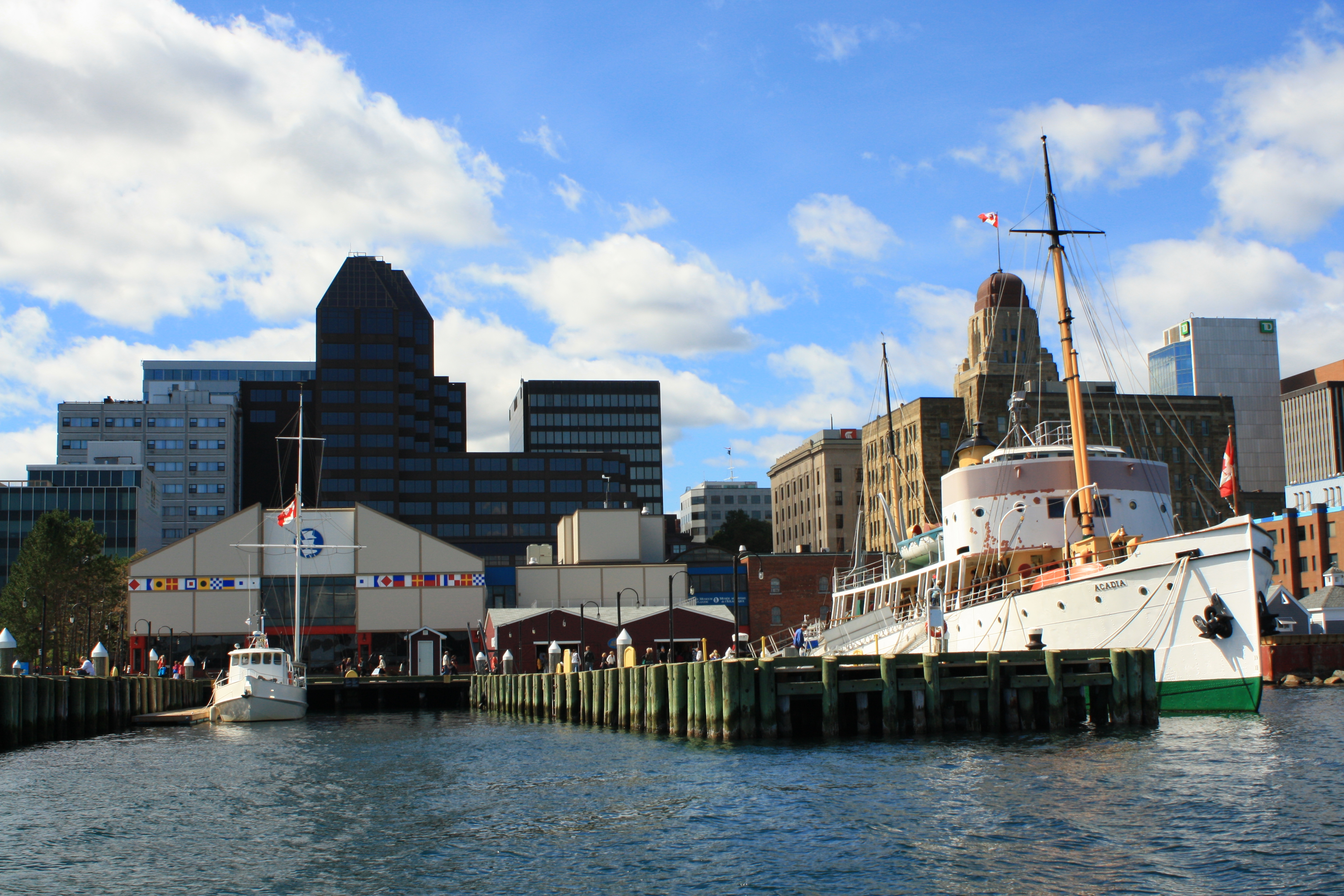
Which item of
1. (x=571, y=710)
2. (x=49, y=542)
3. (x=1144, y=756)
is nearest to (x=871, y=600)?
(x=571, y=710)

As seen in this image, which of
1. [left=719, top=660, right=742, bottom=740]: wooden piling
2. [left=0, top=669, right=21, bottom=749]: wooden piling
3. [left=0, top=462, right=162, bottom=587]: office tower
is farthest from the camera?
[left=0, top=462, right=162, bottom=587]: office tower

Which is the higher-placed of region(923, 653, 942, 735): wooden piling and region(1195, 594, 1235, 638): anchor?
region(1195, 594, 1235, 638): anchor

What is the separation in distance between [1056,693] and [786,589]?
51.3 m

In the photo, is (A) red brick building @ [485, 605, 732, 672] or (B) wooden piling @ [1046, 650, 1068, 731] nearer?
(B) wooden piling @ [1046, 650, 1068, 731]

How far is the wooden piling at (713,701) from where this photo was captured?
1166 inches

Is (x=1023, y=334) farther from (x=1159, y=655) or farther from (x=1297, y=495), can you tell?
(x=1159, y=655)

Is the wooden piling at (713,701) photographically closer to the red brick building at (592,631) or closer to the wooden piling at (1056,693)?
the wooden piling at (1056,693)

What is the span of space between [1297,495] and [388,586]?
109 m

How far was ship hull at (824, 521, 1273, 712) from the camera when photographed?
103ft

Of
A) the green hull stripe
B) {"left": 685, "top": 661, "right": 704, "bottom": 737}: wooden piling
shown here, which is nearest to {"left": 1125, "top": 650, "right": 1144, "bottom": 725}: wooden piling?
the green hull stripe

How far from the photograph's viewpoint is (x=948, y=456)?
13162 cm

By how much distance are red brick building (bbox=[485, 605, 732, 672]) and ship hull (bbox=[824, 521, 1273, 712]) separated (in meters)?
38.2

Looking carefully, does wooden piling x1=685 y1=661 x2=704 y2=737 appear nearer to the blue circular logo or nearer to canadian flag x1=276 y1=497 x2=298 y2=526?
canadian flag x1=276 y1=497 x2=298 y2=526

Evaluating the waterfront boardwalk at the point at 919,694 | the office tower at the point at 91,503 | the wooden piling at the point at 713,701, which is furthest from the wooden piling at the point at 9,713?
the office tower at the point at 91,503
